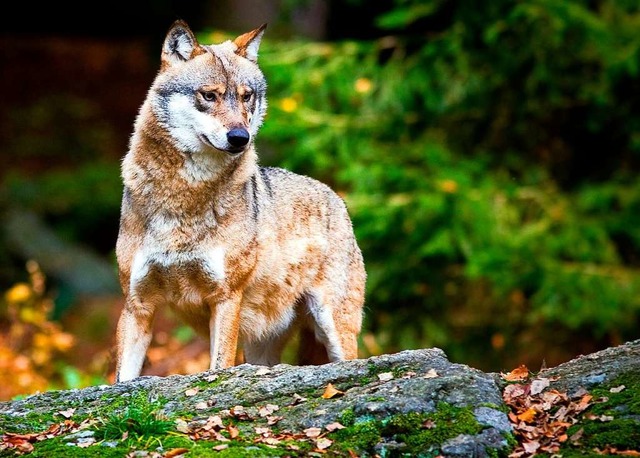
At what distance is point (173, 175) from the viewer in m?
6.27

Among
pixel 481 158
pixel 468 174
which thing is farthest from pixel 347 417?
pixel 481 158

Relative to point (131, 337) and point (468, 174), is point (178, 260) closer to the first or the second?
point (131, 337)

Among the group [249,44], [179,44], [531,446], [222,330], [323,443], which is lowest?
[531,446]

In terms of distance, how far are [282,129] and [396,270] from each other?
2.08 meters

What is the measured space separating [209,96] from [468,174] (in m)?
5.00

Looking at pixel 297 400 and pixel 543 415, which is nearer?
pixel 543 415

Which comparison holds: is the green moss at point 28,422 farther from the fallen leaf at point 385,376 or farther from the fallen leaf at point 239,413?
the fallen leaf at point 385,376

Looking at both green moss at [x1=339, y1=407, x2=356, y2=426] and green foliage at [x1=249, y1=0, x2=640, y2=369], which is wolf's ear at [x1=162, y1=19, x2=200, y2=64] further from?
green foliage at [x1=249, y1=0, x2=640, y2=369]

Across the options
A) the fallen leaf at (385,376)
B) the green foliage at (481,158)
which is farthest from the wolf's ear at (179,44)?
the green foliage at (481,158)

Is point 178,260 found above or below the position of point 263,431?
above

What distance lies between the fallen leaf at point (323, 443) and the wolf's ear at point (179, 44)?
115 inches

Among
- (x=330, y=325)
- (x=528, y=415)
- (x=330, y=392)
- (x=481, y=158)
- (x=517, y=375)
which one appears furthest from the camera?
(x=481, y=158)

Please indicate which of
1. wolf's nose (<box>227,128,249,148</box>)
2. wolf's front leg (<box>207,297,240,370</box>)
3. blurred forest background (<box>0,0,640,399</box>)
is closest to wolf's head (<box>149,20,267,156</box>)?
wolf's nose (<box>227,128,249,148</box>)

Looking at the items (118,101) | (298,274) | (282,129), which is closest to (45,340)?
(282,129)
